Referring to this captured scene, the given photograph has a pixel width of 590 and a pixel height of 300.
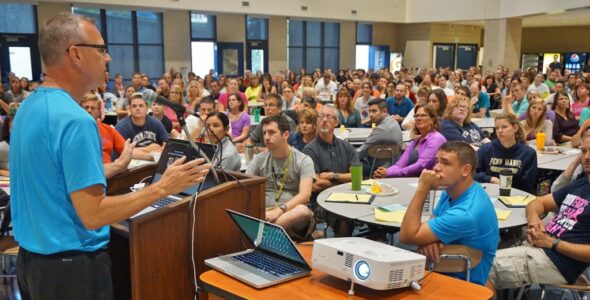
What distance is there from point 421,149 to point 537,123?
2080mm

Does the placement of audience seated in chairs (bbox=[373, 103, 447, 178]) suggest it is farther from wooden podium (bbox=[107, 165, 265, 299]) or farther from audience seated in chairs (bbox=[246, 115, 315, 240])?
wooden podium (bbox=[107, 165, 265, 299])

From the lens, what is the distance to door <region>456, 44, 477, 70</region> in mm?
22375

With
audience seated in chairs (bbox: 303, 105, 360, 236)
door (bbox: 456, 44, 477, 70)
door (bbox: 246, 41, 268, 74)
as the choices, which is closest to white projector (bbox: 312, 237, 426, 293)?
audience seated in chairs (bbox: 303, 105, 360, 236)

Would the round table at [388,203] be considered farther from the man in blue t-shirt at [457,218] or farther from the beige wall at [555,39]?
the beige wall at [555,39]

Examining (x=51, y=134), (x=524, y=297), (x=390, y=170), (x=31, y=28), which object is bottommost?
(x=524, y=297)

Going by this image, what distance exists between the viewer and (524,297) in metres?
3.82

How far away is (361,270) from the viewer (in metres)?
1.88

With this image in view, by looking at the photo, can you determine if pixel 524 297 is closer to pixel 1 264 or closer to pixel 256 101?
pixel 1 264

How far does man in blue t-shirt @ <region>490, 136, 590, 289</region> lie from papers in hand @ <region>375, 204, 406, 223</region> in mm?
638

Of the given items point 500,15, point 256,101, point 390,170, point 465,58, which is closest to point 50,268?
point 390,170

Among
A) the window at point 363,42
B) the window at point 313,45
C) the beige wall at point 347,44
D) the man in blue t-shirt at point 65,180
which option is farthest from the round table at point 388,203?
the window at point 363,42

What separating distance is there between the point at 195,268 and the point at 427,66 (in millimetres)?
19980

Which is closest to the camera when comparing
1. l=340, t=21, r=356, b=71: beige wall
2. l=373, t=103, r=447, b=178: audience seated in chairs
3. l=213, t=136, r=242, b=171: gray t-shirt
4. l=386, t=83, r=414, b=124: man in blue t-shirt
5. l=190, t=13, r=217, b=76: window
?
l=213, t=136, r=242, b=171: gray t-shirt

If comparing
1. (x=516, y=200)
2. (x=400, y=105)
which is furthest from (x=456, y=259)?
(x=400, y=105)
